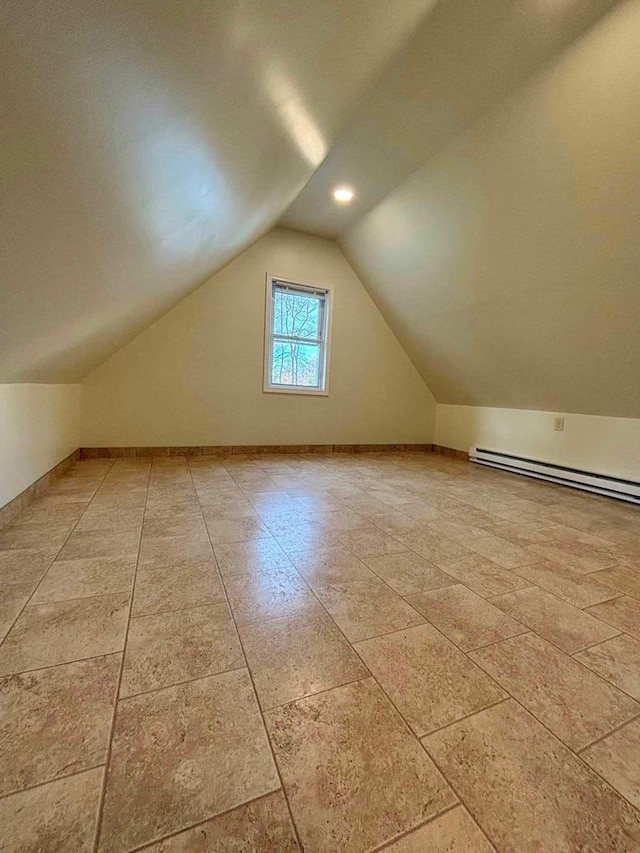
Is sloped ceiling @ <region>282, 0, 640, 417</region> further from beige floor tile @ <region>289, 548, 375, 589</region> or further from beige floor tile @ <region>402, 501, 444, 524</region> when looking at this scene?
beige floor tile @ <region>289, 548, 375, 589</region>

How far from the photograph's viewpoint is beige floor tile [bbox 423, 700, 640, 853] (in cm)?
63

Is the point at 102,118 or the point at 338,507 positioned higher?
the point at 102,118

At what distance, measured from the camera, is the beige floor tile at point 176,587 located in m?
1.29

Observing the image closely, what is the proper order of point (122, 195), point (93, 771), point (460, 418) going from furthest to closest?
point (460, 418) → point (122, 195) → point (93, 771)

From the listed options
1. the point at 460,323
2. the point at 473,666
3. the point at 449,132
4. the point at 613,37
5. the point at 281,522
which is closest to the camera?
the point at 473,666

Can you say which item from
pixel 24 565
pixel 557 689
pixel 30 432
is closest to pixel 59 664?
pixel 24 565

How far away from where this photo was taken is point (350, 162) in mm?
2838

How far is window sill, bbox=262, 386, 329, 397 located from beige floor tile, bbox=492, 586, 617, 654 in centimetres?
341

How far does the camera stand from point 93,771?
0.71 m

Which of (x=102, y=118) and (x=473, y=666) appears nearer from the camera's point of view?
(x=102, y=118)

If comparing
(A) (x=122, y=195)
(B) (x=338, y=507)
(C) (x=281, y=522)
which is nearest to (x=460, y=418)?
(B) (x=338, y=507)

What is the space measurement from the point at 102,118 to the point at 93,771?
141cm

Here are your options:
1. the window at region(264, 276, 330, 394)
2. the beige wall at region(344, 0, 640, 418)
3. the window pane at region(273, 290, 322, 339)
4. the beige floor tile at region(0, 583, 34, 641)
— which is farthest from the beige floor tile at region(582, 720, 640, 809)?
the window pane at region(273, 290, 322, 339)

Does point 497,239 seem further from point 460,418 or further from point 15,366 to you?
point 15,366
